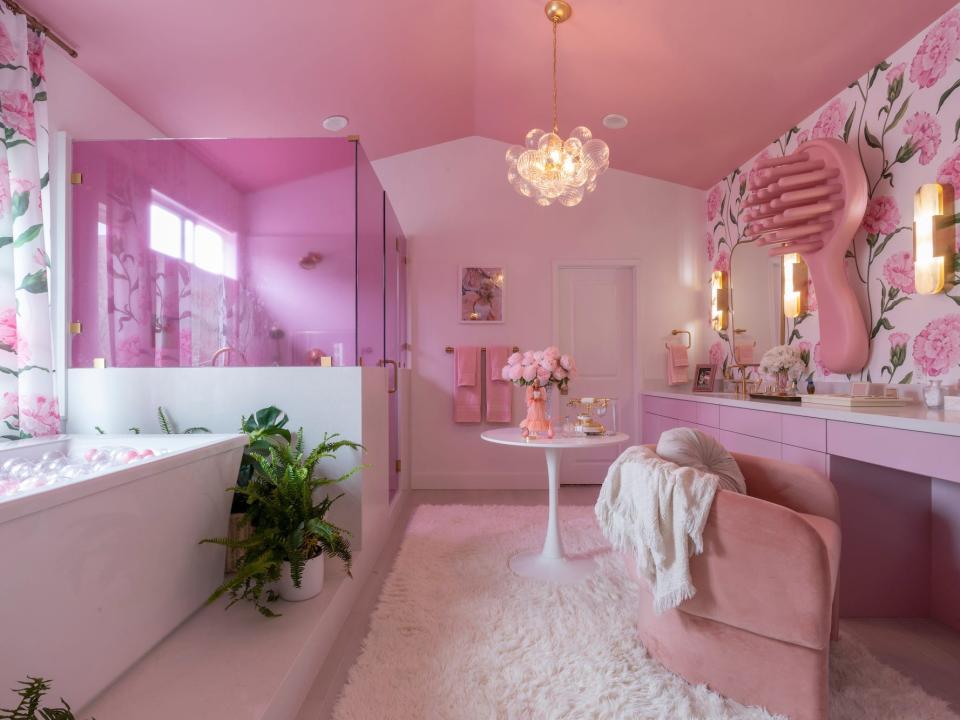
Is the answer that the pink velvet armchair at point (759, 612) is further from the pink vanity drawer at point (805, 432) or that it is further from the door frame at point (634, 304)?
the door frame at point (634, 304)

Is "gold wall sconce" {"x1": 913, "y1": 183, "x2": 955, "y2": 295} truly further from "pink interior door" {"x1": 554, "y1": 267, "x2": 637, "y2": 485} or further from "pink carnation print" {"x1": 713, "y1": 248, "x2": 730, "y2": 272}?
"pink interior door" {"x1": 554, "y1": 267, "x2": 637, "y2": 485}

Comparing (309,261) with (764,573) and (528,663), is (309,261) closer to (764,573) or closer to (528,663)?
(528,663)

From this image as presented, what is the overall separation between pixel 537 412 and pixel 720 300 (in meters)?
2.18

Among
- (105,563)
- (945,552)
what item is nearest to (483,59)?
(105,563)

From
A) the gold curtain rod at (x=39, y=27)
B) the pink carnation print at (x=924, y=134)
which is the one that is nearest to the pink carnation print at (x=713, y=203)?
the pink carnation print at (x=924, y=134)

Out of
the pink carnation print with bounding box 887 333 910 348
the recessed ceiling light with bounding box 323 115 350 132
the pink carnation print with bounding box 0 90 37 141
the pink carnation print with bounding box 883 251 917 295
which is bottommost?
the pink carnation print with bounding box 887 333 910 348

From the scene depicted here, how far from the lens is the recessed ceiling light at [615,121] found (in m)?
3.21

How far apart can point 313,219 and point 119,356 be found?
1.10 m

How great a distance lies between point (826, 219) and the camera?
2357mm

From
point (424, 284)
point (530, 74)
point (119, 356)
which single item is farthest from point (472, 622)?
point (530, 74)

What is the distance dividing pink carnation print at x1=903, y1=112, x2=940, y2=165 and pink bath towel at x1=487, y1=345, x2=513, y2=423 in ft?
8.58

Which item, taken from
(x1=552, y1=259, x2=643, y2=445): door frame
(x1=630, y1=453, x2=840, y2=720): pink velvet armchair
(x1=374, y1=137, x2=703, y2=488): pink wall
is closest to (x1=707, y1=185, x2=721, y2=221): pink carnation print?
(x1=374, y1=137, x2=703, y2=488): pink wall

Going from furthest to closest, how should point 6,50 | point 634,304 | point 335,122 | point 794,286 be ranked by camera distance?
point 634,304 → point 335,122 → point 794,286 → point 6,50

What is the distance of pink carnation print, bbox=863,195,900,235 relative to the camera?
2.24m
